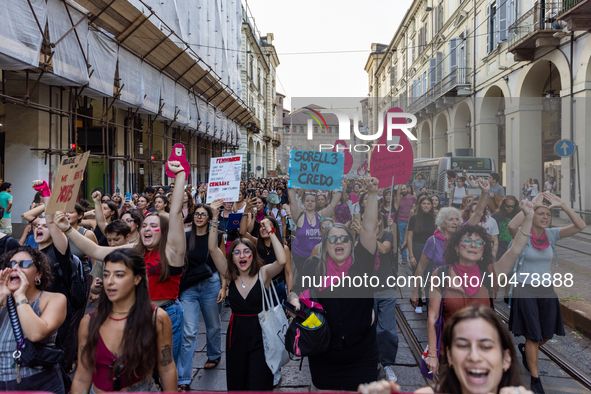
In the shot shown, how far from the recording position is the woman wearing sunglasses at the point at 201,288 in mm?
4383

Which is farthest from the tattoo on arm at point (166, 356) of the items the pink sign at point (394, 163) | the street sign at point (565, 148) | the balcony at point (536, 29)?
A: the balcony at point (536, 29)

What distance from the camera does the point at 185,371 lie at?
3957 mm

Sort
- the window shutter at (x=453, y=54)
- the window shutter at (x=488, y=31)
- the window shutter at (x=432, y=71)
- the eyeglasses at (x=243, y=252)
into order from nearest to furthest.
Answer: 1. the eyeglasses at (x=243, y=252)
2. the window shutter at (x=488, y=31)
3. the window shutter at (x=453, y=54)
4. the window shutter at (x=432, y=71)

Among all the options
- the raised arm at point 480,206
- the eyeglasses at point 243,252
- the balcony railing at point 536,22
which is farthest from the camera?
the balcony railing at point 536,22

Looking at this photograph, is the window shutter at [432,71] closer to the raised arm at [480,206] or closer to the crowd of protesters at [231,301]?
the raised arm at [480,206]

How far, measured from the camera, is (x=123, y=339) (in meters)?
2.33

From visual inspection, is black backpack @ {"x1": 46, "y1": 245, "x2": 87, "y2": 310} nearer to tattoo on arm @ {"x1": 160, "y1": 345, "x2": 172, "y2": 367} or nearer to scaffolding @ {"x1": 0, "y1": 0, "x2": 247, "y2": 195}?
tattoo on arm @ {"x1": 160, "y1": 345, "x2": 172, "y2": 367}

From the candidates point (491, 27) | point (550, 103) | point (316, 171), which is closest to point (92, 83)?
point (316, 171)

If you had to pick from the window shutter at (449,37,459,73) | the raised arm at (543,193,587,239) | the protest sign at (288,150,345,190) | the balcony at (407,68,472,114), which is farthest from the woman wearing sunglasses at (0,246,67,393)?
the window shutter at (449,37,459,73)

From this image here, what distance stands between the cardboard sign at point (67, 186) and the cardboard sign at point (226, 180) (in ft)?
5.45

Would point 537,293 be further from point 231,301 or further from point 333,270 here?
point 231,301

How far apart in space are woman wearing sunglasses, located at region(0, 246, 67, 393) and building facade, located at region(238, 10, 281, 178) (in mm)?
29547

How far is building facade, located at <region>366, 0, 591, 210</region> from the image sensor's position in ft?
46.9

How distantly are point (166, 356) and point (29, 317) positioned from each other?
830mm
